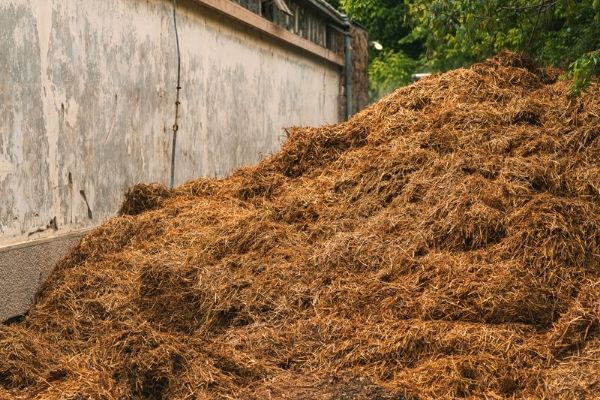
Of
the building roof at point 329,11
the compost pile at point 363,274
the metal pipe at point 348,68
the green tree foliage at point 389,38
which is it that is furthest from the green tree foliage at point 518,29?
the green tree foliage at point 389,38

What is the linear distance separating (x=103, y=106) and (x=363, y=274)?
315cm

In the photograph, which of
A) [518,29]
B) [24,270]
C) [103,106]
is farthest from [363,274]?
[518,29]

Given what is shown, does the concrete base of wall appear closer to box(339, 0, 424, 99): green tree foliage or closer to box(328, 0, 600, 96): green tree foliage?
box(328, 0, 600, 96): green tree foliage

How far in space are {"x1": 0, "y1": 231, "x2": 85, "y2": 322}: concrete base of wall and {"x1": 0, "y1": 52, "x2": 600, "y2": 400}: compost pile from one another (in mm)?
126

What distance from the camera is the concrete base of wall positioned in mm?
5816

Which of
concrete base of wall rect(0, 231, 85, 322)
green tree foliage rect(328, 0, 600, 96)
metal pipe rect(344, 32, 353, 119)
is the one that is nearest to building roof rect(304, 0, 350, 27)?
metal pipe rect(344, 32, 353, 119)

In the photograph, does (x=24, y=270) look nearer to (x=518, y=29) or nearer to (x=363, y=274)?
(x=363, y=274)

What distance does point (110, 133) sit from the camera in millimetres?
7668

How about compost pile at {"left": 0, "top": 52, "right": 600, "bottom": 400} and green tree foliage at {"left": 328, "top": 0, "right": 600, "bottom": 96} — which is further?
green tree foliage at {"left": 328, "top": 0, "right": 600, "bottom": 96}

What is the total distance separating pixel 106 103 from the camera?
759 cm

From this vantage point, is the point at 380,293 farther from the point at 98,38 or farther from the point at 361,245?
the point at 98,38

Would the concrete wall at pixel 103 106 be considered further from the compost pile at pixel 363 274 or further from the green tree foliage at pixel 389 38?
the green tree foliage at pixel 389 38

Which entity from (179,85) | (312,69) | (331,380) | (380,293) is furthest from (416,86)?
(312,69)

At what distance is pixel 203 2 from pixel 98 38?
2579 millimetres
